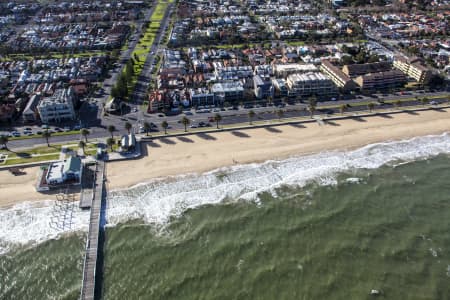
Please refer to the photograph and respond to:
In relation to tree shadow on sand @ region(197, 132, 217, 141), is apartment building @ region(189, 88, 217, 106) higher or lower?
higher

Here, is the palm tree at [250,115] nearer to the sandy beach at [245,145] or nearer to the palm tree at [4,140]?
the sandy beach at [245,145]

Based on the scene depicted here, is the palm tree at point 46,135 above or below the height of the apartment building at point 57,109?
below

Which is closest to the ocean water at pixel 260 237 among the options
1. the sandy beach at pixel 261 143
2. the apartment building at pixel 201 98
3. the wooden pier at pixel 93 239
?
the wooden pier at pixel 93 239

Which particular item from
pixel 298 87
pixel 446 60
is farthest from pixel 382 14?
pixel 298 87

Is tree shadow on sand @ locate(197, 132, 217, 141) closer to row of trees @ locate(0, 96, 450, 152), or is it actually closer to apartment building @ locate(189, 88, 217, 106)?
row of trees @ locate(0, 96, 450, 152)

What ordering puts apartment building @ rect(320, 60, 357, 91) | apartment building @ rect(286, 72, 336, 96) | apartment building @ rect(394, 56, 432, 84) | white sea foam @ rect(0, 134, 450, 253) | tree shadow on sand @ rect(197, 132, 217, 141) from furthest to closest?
apartment building @ rect(394, 56, 432, 84) → apartment building @ rect(320, 60, 357, 91) → apartment building @ rect(286, 72, 336, 96) → tree shadow on sand @ rect(197, 132, 217, 141) → white sea foam @ rect(0, 134, 450, 253)

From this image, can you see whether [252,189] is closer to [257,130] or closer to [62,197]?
[257,130]

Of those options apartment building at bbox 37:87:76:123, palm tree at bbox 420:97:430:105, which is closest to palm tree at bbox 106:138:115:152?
apartment building at bbox 37:87:76:123
